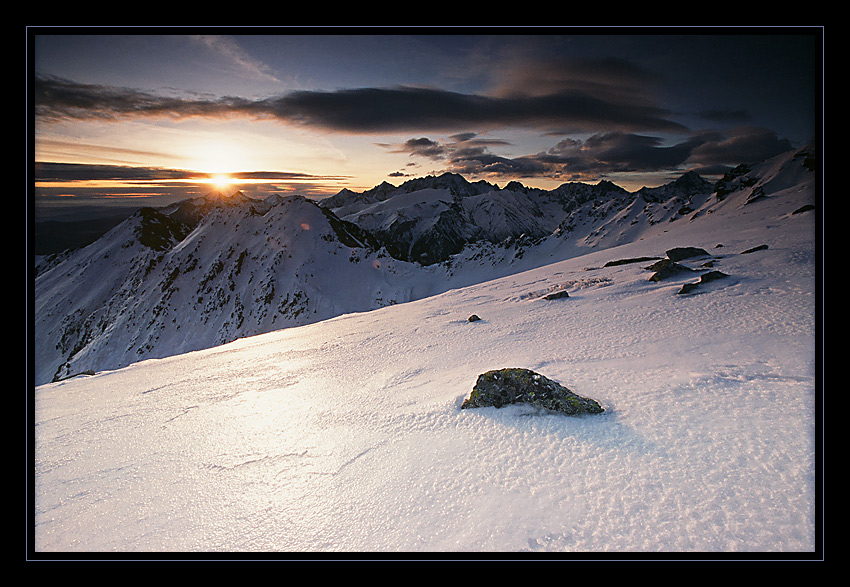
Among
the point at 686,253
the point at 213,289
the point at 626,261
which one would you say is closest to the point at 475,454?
the point at 686,253

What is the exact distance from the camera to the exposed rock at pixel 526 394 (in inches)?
171

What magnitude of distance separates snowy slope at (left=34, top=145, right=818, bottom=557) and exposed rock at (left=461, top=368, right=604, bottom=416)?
0.16 metres

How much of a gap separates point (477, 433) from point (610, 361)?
3201mm

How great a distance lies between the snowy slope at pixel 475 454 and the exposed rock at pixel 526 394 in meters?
0.16

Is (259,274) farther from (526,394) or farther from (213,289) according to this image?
(526,394)

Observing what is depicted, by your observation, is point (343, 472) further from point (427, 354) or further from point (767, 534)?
point (427, 354)

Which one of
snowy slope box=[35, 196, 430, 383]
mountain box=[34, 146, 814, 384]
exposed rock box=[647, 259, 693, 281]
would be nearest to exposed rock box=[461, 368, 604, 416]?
exposed rock box=[647, 259, 693, 281]

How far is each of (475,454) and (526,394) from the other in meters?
1.19

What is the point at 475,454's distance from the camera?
383cm

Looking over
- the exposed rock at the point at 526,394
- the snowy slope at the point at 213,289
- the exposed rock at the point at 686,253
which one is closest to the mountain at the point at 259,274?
the snowy slope at the point at 213,289

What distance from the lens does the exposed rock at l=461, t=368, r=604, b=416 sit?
171 inches

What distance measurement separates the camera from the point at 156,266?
5079 inches

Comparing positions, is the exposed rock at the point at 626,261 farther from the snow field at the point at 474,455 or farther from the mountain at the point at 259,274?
the mountain at the point at 259,274
